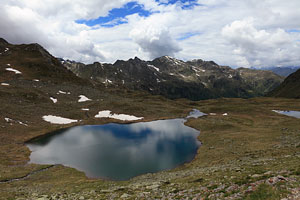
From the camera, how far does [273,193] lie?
47.4 ft

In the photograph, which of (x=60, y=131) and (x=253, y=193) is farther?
(x=60, y=131)

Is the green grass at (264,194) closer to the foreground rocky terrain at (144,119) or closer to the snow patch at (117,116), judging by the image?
the foreground rocky terrain at (144,119)

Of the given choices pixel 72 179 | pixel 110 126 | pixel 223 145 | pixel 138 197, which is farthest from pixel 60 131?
pixel 138 197

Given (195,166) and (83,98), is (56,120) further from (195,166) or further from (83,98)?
(195,166)

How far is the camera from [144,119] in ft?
369

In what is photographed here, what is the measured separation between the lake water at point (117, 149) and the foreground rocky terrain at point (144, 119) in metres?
4.08

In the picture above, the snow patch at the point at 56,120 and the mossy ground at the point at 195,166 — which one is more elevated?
the snow patch at the point at 56,120

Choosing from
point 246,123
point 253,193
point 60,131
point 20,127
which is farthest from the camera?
point 246,123

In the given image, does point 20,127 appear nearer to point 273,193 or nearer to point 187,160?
point 187,160

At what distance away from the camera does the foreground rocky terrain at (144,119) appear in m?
Result: 20.2

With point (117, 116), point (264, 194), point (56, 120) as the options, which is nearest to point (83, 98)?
point (117, 116)

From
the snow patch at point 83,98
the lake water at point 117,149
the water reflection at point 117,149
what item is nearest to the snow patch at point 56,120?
the lake water at point 117,149

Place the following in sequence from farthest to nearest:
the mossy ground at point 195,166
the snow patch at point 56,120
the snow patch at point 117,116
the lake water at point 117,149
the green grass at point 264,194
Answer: the snow patch at point 117,116 → the snow patch at point 56,120 → the lake water at point 117,149 → the mossy ground at point 195,166 → the green grass at point 264,194

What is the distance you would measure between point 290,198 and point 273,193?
127 cm
